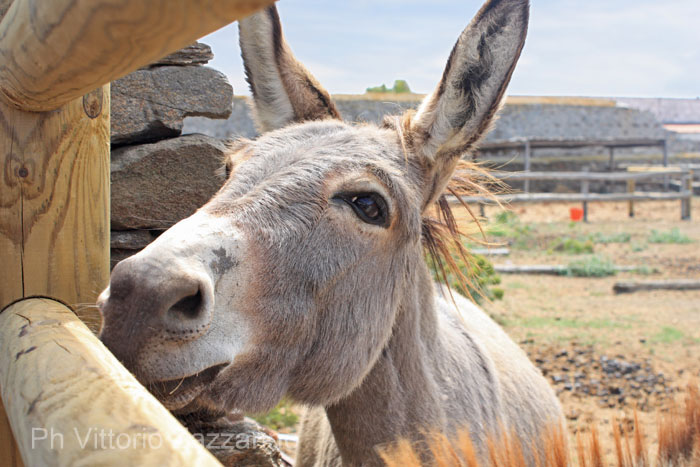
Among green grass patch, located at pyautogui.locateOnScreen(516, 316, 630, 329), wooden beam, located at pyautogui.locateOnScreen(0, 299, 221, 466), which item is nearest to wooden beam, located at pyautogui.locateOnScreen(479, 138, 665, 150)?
green grass patch, located at pyautogui.locateOnScreen(516, 316, 630, 329)

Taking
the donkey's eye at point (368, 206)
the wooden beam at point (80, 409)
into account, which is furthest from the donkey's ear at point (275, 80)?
the wooden beam at point (80, 409)

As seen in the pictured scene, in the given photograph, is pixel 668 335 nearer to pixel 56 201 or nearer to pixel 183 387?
pixel 183 387

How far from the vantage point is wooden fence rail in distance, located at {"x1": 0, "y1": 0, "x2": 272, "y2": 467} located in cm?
76

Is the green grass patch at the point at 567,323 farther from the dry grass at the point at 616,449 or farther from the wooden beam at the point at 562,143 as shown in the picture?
the wooden beam at the point at 562,143

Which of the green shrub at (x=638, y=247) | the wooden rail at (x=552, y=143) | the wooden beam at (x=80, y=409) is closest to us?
the wooden beam at (x=80, y=409)

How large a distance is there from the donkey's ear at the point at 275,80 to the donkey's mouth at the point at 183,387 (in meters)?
1.35

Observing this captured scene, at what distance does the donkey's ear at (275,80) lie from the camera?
232 cm

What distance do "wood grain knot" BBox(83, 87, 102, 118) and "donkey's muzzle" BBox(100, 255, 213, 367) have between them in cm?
52

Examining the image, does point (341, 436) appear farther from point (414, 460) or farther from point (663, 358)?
point (663, 358)

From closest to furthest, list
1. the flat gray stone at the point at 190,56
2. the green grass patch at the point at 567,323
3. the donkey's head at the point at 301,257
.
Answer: the donkey's head at the point at 301,257 → the flat gray stone at the point at 190,56 → the green grass patch at the point at 567,323

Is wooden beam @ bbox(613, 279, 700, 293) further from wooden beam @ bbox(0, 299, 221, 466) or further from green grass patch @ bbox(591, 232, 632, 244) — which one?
wooden beam @ bbox(0, 299, 221, 466)

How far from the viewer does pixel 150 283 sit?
1242 mm

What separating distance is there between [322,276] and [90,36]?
1.03m

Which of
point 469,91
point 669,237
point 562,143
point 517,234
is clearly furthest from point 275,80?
point 562,143
